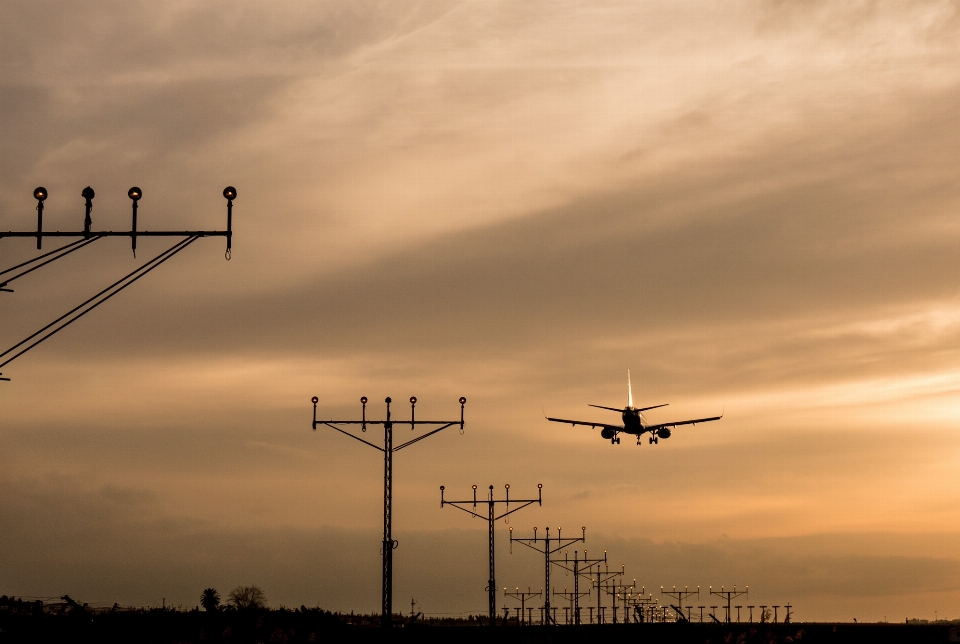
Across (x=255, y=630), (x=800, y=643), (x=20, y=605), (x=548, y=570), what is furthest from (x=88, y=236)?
(x=548, y=570)

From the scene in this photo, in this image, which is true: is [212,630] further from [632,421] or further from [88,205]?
[632,421]

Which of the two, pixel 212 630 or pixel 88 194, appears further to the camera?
pixel 212 630

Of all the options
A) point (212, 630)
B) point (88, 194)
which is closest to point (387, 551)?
point (212, 630)

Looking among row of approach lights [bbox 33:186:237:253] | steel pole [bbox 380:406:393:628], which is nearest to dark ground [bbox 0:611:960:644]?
steel pole [bbox 380:406:393:628]

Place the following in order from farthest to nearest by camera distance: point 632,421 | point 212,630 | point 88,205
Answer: point 632,421 < point 212,630 < point 88,205

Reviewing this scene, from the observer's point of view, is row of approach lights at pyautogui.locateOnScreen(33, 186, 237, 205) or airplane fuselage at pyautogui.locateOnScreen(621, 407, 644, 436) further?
airplane fuselage at pyautogui.locateOnScreen(621, 407, 644, 436)

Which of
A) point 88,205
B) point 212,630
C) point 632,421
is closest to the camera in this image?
point 88,205

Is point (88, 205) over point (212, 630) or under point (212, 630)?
over

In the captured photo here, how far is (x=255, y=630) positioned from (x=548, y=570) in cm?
8275

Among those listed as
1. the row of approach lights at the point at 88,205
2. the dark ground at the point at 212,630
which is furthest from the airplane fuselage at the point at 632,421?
the row of approach lights at the point at 88,205

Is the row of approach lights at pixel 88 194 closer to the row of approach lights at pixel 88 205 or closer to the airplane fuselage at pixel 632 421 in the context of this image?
the row of approach lights at pixel 88 205

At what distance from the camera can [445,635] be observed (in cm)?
7288

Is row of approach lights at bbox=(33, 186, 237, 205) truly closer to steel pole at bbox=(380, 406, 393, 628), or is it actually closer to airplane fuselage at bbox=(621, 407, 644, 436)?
steel pole at bbox=(380, 406, 393, 628)

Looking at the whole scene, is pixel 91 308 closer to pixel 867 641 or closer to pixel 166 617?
pixel 166 617
